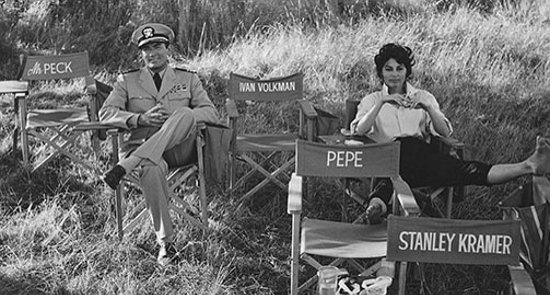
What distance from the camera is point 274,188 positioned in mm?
4934

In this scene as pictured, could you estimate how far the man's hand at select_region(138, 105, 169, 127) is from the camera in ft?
14.1

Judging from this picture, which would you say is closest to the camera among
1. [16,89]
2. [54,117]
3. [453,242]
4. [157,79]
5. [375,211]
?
[453,242]

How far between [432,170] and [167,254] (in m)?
1.46

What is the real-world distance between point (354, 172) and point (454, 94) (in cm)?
252

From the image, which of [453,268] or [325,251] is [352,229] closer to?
[325,251]

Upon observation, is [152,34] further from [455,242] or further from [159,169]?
[455,242]

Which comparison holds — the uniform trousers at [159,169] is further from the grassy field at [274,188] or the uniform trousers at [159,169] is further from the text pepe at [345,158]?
the text pepe at [345,158]

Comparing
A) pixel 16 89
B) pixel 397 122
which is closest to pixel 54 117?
pixel 16 89

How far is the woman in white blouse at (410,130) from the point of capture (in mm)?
4043

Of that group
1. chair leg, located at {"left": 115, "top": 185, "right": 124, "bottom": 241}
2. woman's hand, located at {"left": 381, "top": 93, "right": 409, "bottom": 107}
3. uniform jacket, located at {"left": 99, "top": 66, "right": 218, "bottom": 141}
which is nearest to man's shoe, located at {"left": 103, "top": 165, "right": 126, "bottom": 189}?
chair leg, located at {"left": 115, "top": 185, "right": 124, "bottom": 241}

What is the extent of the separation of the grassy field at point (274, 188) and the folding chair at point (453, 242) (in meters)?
0.97

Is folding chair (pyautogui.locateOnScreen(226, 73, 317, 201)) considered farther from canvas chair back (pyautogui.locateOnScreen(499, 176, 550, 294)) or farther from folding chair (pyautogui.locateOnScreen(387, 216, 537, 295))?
folding chair (pyautogui.locateOnScreen(387, 216, 537, 295))

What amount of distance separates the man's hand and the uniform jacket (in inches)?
4.6

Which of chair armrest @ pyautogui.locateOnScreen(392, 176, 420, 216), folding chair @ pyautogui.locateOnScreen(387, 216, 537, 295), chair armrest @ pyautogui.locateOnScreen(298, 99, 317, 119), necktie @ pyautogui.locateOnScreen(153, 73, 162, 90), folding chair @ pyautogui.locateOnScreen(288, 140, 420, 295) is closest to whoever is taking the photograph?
folding chair @ pyautogui.locateOnScreen(387, 216, 537, 295)
